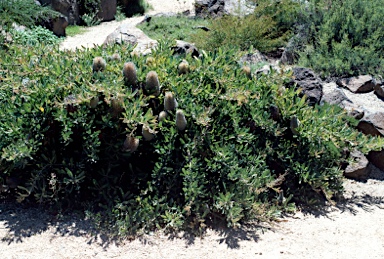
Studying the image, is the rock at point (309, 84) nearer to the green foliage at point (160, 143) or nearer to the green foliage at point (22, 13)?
the green foliage at point (160, 143)

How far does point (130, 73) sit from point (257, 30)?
162 inches

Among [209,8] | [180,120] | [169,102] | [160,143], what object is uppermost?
[169,102]

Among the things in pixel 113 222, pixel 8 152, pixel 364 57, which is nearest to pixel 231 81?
pixel 113 222

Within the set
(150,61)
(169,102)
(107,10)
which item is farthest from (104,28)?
(169,102)

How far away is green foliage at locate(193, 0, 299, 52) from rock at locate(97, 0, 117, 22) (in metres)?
4.51

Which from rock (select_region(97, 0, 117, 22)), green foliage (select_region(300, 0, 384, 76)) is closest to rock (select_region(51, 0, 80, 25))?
rock (select_region(97, 0, 117, 22))

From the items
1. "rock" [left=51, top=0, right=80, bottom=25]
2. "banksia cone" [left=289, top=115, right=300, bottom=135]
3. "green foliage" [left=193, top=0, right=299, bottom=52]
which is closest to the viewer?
"banksia cone" [left=289, top=115, right=300, bottom=135]

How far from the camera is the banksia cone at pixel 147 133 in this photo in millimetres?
3820

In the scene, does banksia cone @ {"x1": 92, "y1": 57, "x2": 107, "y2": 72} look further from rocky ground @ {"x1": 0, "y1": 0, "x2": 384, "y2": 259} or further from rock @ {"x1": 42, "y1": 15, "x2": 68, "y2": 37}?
rock @ {"x1": 42, "y1": 15, "x2": 68, "y2": 37}

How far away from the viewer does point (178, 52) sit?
6.39m

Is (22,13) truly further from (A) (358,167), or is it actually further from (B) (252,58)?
(A) (358,167)

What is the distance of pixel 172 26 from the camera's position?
32.1ft

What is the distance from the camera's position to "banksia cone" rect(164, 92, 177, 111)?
3.94m

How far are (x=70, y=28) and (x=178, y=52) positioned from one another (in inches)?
203
